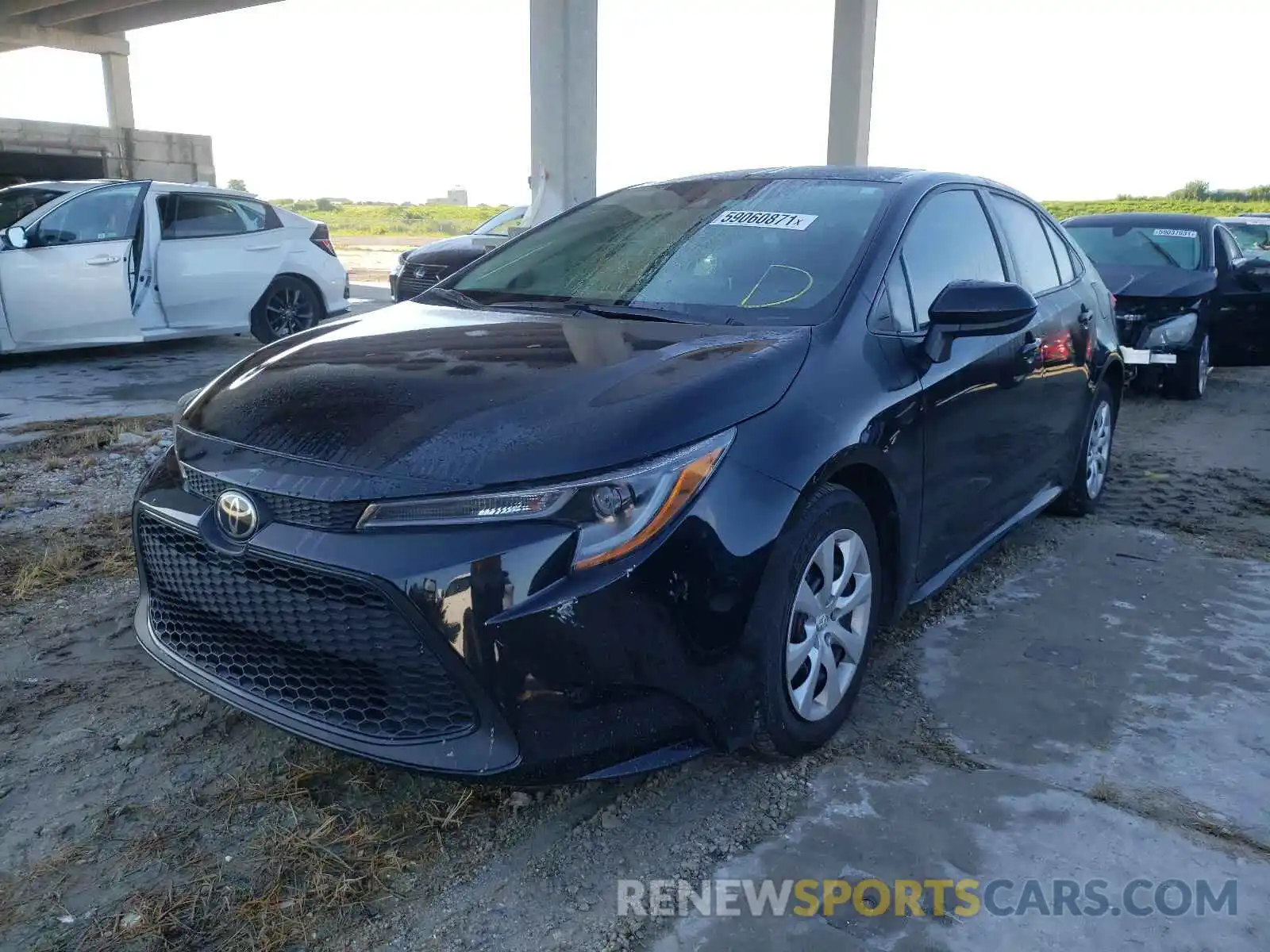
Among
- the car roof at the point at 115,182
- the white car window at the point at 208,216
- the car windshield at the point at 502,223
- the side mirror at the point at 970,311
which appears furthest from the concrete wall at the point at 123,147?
the side mirror at the point at 970,311

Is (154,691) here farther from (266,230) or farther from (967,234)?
(266,230)

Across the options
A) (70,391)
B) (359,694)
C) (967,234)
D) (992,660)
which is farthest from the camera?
(70,391)

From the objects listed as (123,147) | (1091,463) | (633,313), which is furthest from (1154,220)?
(123,147)

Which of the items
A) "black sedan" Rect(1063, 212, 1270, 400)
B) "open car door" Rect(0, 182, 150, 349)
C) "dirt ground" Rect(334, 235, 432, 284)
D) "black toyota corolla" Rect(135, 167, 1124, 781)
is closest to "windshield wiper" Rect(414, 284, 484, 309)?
"black toyota corolla" Rect(135, 167, 1124, 781)

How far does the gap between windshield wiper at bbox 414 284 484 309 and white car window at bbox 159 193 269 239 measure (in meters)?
6.46

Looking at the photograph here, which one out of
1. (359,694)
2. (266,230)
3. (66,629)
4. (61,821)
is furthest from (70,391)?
(359,694)

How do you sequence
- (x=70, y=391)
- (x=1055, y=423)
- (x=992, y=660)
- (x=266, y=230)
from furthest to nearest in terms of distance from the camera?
(x=266, y=230) < (x=70, y=391) < (x=1055, y=423) < (x=992, y=660)

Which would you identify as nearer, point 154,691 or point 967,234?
point 154,691

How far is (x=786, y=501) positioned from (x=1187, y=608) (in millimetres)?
2250

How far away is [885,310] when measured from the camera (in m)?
2.96

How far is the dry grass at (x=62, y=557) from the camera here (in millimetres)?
3811

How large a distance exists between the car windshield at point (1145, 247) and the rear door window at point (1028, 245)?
180 inches

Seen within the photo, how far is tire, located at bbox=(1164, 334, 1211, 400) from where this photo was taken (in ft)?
26.3

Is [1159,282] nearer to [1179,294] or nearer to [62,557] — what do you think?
[1179,294]
